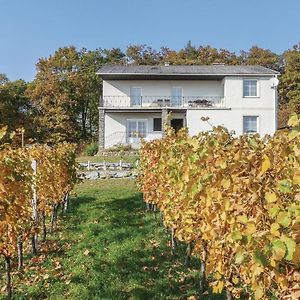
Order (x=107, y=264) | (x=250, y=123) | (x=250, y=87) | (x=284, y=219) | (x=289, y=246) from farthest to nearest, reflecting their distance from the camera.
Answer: (x=250, y=87), (x=250, y=123), (x=107, y=264), (x=284, y=219), (x=289, y=246)

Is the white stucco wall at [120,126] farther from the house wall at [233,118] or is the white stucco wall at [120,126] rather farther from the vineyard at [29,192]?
the vineyard at [29,192]

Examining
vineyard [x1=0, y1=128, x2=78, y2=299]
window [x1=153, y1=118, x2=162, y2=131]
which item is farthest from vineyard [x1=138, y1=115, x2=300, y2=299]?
window [x1=153, y1=118, x2=162, y2=131]

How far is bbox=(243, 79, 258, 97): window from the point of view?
29.4 m

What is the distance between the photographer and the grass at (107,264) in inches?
225

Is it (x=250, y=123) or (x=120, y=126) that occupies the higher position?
(x=250, y=123)

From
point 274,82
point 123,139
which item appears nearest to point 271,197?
point 123,139

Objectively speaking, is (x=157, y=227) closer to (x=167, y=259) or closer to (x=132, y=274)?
(x=167, y=259)

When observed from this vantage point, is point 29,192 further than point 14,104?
No

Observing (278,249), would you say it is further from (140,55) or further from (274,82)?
(140,55)

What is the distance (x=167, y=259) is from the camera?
7195 millimetres

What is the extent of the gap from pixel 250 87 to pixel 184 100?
492 cm

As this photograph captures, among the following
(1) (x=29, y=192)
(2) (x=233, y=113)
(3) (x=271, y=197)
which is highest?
(2) (x=233, y=113)

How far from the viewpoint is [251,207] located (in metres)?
2.97

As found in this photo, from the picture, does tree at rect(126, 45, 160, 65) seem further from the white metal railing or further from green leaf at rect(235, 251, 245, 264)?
green leaf at rect(235, 251, 245, 264)
